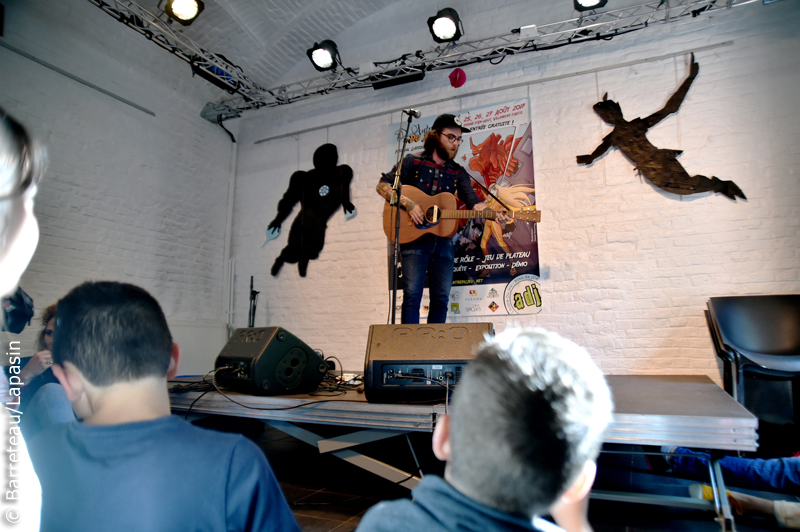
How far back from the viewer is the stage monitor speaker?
201cm

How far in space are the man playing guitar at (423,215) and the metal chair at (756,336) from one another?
1.61 meters

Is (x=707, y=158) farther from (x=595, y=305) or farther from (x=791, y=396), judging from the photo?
(x=791, y=396)

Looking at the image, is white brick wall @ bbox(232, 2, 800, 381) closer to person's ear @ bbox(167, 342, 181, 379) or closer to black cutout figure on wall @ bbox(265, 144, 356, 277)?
black cutout figure on wall @ bbox(265, 144, 356, 277)

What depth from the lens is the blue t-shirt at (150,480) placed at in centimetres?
77

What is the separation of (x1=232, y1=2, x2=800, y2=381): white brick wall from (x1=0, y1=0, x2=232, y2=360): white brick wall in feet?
5.41

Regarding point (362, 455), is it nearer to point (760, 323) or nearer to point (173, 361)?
point (173, 361)

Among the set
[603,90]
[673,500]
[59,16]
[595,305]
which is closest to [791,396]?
[595,305]

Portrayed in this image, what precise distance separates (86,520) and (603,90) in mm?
4290

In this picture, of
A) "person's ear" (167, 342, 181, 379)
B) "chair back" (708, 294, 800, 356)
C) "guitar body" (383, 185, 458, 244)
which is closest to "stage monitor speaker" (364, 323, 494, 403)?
"person's ear" (167, 342, 181, 379)

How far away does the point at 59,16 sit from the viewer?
12.7 feet

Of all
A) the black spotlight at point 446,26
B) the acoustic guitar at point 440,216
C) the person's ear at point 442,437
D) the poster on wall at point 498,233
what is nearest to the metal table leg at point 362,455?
the person's ear at point 442,437

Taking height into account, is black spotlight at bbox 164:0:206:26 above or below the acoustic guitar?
above

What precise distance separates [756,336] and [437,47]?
328cm

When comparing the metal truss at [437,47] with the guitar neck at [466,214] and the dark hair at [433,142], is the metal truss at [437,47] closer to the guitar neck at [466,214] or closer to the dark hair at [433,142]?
the dark hair at [433,142]
